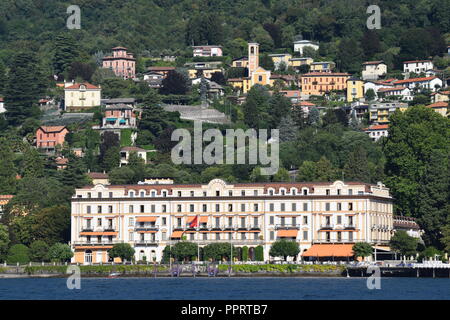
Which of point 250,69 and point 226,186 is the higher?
point 250,69

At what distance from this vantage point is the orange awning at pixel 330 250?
98375mm

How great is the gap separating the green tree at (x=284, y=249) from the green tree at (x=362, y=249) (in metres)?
4.99

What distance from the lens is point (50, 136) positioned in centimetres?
15988

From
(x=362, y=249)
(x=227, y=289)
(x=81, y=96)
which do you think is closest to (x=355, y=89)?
(x=81, y=96)

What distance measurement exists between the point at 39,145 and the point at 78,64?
35464 millimetres

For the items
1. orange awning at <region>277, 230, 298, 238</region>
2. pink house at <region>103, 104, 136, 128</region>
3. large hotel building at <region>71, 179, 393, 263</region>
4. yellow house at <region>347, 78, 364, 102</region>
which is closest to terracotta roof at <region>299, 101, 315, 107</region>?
yellow house at <region>347, 78, 364, 102</region>

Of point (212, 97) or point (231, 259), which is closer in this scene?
point (231, 259)

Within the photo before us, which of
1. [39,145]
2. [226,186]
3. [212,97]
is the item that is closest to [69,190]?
[226,186]

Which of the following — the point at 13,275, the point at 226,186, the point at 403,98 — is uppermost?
the point at 403,98

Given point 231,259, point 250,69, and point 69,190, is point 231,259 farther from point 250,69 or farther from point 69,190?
point 250,69

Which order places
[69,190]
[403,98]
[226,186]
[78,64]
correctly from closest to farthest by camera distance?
[226,186], [69,190], [403,98], [78,64]

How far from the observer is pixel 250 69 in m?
196

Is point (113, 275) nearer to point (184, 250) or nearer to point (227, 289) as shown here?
point (184, 250)
